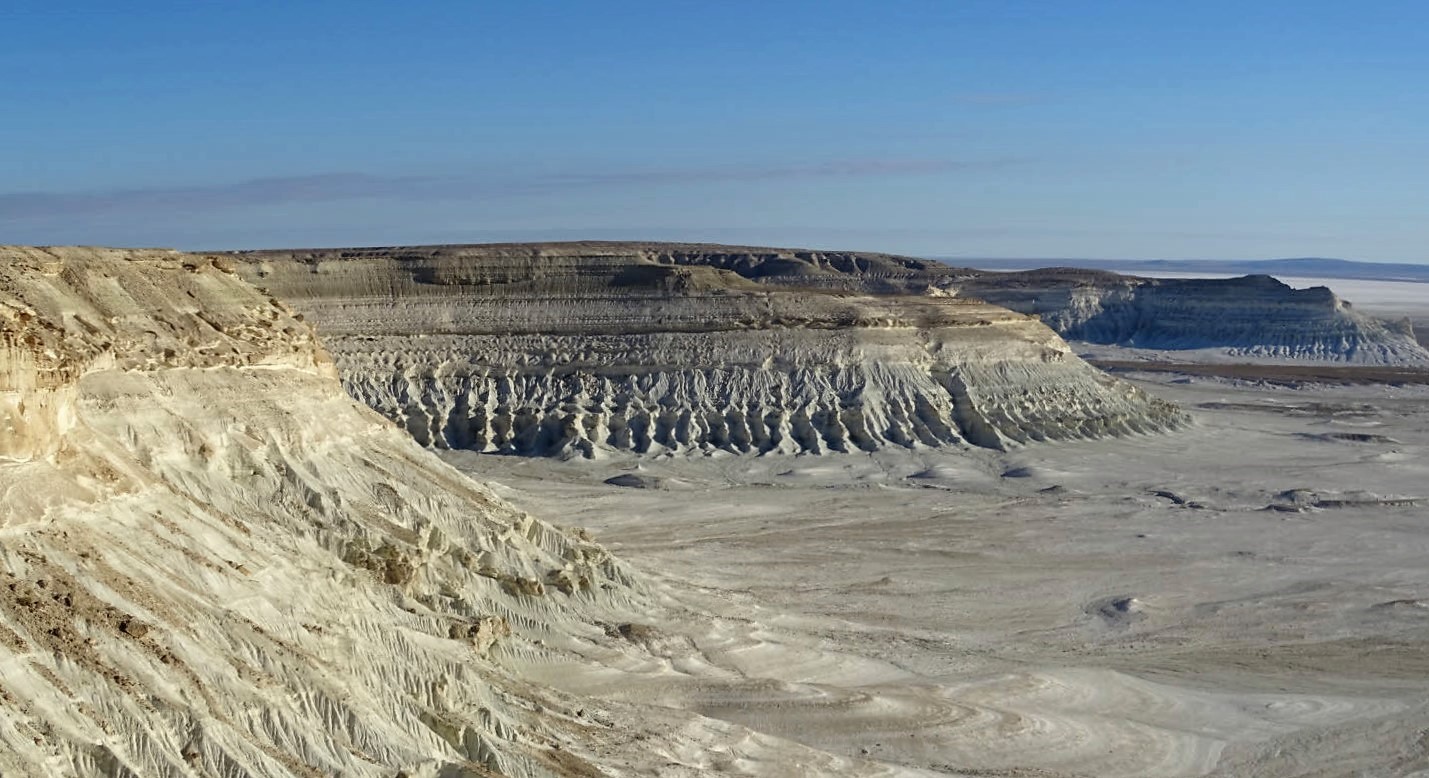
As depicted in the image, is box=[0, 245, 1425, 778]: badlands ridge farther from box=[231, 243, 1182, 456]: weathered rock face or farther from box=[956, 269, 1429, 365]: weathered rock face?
box=[956, 269, 1429, 365]: weathered rock face

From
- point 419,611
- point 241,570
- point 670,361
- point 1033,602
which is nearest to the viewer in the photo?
point 241,570

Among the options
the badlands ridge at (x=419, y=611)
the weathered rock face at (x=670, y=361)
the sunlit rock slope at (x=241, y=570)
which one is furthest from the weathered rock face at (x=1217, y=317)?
the sunlit rock slope at (x=241, y=570)

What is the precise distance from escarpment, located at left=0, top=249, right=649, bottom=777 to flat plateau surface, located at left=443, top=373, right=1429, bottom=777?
2734mm

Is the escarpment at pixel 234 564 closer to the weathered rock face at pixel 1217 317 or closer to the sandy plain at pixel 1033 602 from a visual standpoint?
the sandy plain at pixel 1033 602

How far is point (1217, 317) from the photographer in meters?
115

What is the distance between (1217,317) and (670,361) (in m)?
66.1

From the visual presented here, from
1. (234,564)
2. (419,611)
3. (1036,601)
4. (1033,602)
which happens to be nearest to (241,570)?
(234,564)

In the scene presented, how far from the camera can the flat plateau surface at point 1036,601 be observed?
78.9 ft

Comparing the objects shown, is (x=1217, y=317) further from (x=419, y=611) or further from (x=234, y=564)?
(x=234, y=564)

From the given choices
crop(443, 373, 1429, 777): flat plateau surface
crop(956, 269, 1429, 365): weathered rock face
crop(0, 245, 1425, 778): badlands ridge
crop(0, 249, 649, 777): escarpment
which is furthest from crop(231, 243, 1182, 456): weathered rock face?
crop(956, 269, 1429, 365): weathered rock face

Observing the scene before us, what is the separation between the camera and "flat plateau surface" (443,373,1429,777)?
24.0m

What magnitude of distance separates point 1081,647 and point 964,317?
34.1 m

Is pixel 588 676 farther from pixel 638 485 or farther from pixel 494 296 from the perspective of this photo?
pixel 494 296

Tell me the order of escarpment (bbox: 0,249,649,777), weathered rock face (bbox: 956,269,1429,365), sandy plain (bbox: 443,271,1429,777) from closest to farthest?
escarpment (bbox: 0,249,649,777) < sandy plain (bbox: 443,271,1429,777) < weathered rock face (bbox: 956,269,1429,365)
